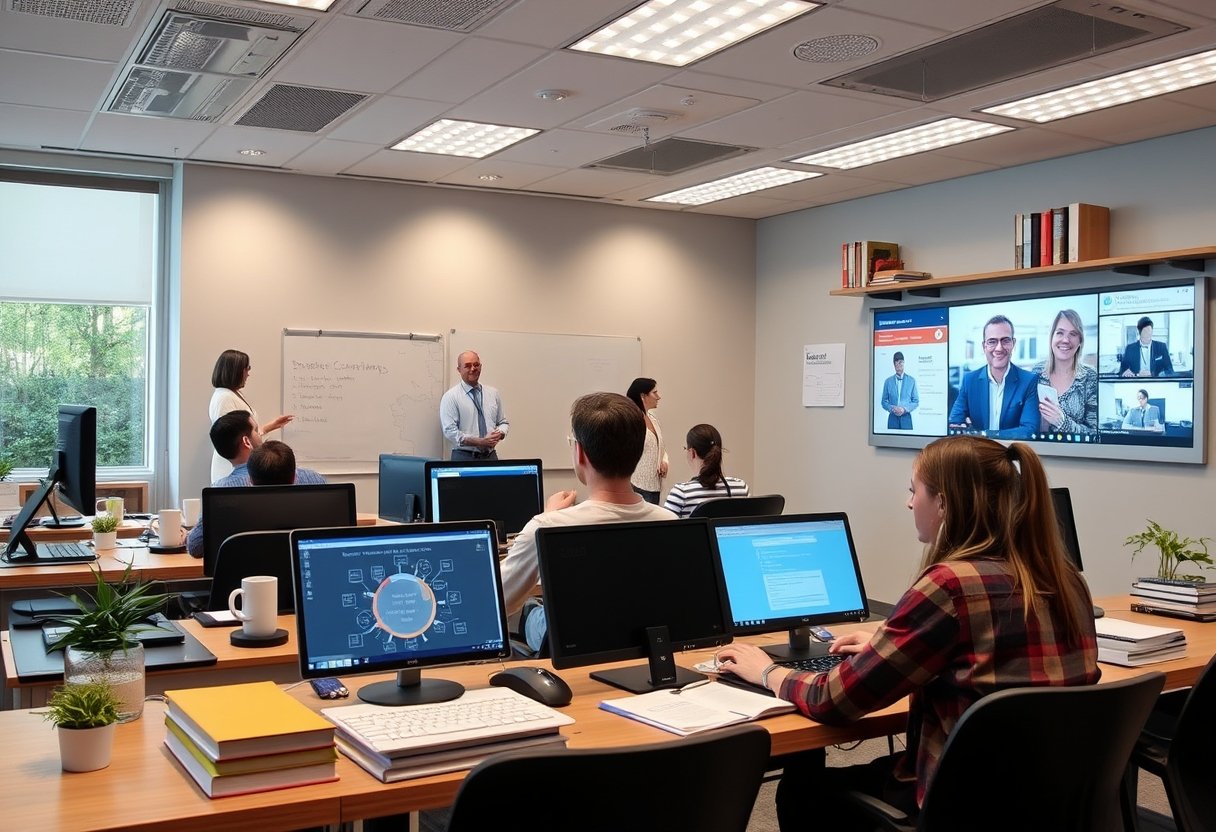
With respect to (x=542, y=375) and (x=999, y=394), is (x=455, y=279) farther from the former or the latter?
(x=999, y=394)

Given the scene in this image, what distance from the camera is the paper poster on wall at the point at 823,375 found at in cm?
783

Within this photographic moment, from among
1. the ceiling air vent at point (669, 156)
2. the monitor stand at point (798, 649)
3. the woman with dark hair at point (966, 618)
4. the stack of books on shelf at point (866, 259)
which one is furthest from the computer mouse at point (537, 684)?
the stack of books on shelf at point (866, 259)

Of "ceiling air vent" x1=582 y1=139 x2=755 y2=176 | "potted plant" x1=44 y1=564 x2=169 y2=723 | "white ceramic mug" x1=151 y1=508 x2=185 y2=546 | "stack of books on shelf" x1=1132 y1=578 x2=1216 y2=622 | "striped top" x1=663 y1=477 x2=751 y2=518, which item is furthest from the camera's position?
"ceiling air vent" x1=582 y1=139 x2=755 y2=176

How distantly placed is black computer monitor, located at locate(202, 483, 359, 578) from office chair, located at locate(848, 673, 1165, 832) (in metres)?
2.28

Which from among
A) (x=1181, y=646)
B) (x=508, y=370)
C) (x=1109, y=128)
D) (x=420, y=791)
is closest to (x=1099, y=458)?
(x=1109, y=128)

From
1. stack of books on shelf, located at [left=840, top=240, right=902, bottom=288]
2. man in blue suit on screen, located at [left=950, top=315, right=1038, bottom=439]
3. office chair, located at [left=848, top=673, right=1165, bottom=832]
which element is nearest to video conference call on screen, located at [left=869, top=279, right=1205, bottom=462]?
man in blue suit on screen, located at [left=950, top=315, right=1038, bottom=439]

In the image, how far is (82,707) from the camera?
1.85 meters

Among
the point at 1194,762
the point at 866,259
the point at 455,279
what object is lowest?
the point at 1194,762

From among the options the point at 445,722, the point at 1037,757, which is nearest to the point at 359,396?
the point at 445,722

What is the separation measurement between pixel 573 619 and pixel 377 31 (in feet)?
9.27

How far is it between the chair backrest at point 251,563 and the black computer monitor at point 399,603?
129cm

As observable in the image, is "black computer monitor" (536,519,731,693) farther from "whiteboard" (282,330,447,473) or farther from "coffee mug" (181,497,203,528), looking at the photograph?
"whiteboard" (282,330,447,473)

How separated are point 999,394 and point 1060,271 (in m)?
0.86

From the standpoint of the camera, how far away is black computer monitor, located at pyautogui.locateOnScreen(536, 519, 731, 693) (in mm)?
2373
